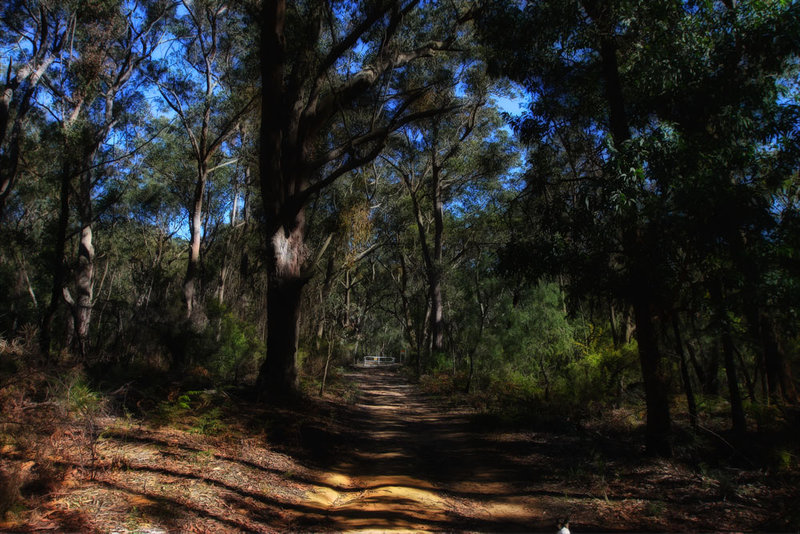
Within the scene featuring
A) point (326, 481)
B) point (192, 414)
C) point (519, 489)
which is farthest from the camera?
point (192, 414)

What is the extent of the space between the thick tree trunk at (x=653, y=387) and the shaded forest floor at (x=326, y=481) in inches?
14.4

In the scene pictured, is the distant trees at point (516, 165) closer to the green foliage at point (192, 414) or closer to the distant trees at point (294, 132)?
the distant trees at point (294, 132)

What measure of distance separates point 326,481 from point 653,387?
4.80 m

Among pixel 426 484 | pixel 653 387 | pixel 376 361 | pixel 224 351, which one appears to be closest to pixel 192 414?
pixel 426 484

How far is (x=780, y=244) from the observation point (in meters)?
5.36

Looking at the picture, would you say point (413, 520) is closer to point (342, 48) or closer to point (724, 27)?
point (724, 27)

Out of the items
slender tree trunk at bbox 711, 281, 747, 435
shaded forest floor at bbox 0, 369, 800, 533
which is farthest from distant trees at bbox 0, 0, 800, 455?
shaded forest floor at bbox 0, 369, 800, 533

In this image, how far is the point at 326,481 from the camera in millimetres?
6422

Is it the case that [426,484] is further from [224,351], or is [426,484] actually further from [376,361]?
[376,361]

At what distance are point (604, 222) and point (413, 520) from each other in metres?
4.74

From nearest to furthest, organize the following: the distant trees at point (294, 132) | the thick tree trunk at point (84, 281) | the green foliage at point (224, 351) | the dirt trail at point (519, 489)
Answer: the dirt trail at point (519, 489)
the distant trees at point (294, 132)
the green foliage at point (224, 351)
the thick tree trunk at point (84, 281)

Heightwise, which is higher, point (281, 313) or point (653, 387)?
point (281, 313)

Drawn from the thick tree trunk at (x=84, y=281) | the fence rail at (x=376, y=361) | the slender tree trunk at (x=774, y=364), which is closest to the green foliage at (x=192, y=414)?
the slender tree trunk at (x=774, y=364)

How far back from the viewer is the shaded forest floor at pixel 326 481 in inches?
164
